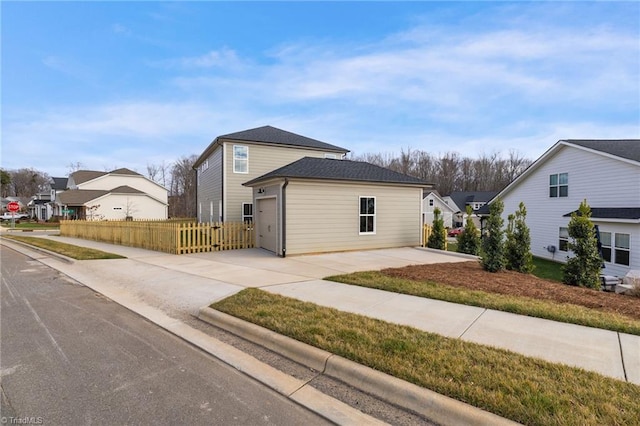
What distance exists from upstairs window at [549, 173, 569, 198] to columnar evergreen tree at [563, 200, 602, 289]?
11640 mm

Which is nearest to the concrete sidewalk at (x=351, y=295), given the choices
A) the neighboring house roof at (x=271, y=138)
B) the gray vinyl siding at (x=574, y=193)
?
the neighboring house roof at (x=271, y=138)

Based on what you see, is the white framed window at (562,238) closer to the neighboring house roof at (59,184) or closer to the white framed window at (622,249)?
the white framed window at (622,249)

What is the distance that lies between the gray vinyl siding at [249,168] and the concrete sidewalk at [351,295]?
5.44 metres

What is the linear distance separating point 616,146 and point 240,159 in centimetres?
Answer: 2008

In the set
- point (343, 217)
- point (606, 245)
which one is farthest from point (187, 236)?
point (606, 245)

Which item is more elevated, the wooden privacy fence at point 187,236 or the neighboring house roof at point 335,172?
the neighboring house roof at point 335,172

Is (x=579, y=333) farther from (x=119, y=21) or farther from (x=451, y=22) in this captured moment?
(x=119, y=21)

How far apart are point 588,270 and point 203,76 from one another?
18.3m

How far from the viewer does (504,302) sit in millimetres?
5711

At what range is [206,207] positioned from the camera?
902 inches

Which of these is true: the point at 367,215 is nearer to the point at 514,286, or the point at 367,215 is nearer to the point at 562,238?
the point at 514,286

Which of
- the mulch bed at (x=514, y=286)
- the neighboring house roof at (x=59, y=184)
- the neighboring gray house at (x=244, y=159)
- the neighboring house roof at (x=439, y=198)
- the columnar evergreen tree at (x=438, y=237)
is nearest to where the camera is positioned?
the mulch bed at (x=514, y=286)

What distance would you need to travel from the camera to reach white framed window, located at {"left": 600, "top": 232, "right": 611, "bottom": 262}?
16188 mm

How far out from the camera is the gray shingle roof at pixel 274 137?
1861cm
